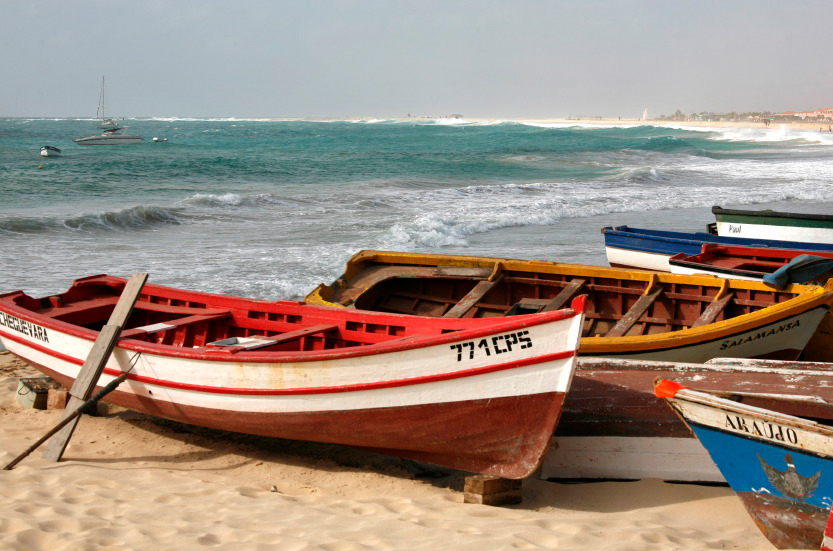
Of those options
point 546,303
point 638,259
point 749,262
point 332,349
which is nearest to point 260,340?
point 332,349

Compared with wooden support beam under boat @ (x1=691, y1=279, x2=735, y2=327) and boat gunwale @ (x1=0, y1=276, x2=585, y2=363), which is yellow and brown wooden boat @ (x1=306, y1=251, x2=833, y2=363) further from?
boat gunwale @ (x1=0, y1=276, x2=585, y2=363)

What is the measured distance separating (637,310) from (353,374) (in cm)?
370

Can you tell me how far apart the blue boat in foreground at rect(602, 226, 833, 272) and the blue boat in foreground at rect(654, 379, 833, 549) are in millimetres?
6854

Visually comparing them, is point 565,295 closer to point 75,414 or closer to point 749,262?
point 749,262

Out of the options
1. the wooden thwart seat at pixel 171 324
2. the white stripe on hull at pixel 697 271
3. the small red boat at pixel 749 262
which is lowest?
the wooden thwart seat at pixel 171 324

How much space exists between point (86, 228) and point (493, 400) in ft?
62.4

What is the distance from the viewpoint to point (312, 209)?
25.9 meters

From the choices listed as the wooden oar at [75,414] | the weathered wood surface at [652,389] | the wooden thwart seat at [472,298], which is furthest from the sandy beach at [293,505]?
the wooden thwart seat at [472,298]

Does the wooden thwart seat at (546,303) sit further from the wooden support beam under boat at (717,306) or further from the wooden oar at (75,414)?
the wooden oar at (75,414)

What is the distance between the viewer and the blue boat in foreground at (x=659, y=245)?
11422 mm

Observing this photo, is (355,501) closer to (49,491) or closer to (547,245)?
(49,491)

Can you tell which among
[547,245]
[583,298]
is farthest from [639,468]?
[547,245]

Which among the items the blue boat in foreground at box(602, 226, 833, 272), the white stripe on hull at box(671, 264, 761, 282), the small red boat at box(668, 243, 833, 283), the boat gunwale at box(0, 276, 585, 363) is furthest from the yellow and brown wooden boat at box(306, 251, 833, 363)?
the blue boat in foreground at box(602, 226, 833, 272)

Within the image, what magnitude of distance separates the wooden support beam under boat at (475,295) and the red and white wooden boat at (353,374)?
1.70 meters
